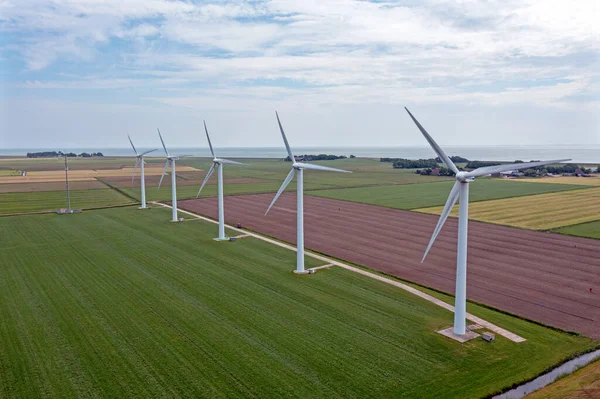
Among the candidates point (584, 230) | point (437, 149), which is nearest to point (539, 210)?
point (584, 230)

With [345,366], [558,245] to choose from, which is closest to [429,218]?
[558,245]

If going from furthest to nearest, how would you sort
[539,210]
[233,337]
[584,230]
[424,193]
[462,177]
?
[424,193] → [539,210] → [584,230] → [233,337] → [462,177]

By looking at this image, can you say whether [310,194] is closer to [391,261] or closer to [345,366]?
[391,261]

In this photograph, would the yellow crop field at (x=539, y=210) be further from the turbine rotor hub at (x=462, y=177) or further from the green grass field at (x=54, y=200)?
the green grass field at (x=54, y=200)

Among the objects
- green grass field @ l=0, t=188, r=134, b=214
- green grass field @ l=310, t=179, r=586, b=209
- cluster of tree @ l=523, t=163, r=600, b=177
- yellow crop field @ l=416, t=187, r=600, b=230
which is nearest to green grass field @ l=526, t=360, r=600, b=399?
yellow crop field @ l=416, t=187, r=600, b=230

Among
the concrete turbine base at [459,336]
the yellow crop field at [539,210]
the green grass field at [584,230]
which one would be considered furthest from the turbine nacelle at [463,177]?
the yellow crop field at [539,210]

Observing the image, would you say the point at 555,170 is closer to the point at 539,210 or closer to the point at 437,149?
the point at 539,210
